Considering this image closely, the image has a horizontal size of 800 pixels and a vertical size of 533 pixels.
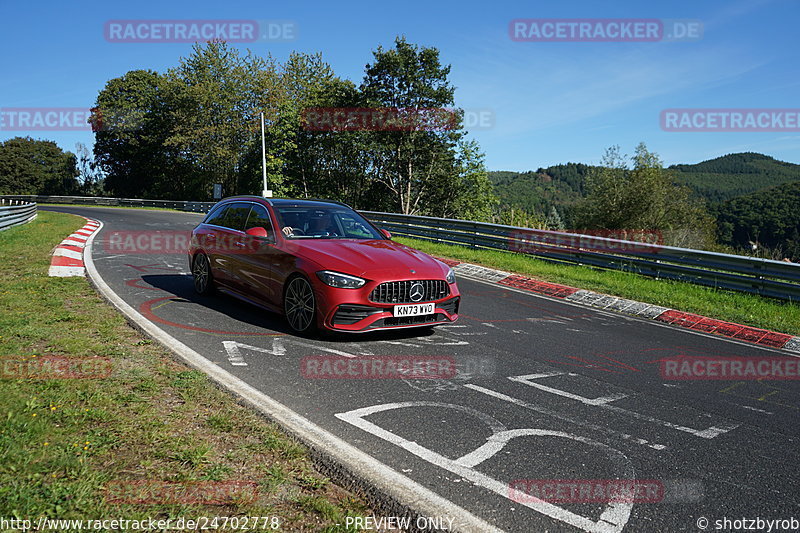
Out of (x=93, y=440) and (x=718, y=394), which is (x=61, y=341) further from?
(x=718, y=394)

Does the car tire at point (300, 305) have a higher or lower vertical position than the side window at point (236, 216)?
lower

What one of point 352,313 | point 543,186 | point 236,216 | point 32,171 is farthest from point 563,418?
point 543,186

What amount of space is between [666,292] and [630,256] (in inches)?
76.0

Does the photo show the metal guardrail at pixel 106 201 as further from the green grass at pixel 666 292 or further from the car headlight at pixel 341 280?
the car headlight at pixel 341 280

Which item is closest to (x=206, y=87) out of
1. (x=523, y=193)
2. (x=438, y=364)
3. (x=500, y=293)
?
(x=500, y=293)

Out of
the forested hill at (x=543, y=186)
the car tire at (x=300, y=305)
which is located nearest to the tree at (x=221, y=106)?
the car tire at (x=300, y=305)

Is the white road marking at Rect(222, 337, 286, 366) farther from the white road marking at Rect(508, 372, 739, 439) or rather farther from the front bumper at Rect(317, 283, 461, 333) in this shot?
the white road marking at Rect(508, 372, 739, 439)

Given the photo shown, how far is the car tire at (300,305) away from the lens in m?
6.39

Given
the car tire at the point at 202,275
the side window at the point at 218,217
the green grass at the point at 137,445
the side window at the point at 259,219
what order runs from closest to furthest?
the green grass at the point at 137,445
the side window at the point at 259,219
the car tire at the point at 202,275
the side window at the point at 218,217

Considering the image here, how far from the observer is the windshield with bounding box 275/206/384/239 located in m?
7.35

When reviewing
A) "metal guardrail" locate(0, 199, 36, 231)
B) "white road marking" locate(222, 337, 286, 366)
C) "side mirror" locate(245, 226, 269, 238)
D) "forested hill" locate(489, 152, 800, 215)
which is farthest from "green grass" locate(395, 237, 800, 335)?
"forested hill" locate(489, 152, 800, 215)

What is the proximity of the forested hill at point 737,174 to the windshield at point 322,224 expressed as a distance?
13399 cm

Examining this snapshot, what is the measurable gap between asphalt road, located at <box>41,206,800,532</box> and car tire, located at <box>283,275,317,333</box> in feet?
0.65

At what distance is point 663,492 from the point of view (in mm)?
3213
